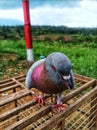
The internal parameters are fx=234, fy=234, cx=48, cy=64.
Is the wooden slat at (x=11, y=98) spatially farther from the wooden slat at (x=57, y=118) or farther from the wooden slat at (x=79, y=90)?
the wooden slat at (x=57, y=118)

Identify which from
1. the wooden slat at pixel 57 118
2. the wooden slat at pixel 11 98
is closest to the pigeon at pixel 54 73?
the wooden slat at pixel 57 118

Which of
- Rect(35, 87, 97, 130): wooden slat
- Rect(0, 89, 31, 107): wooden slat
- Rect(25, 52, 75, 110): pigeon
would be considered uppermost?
Rect(25, 52, 75, 110): pigeon

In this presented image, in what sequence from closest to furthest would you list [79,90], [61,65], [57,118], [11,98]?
1. [61,65]
2. [57,118]
3. [11,98]
4. [79,90]

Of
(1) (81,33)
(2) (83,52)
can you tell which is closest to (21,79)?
(2) (83,52)

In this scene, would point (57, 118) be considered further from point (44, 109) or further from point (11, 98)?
point (11, 98)

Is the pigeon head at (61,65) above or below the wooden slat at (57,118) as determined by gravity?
above

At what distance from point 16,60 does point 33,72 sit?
4.40 meters

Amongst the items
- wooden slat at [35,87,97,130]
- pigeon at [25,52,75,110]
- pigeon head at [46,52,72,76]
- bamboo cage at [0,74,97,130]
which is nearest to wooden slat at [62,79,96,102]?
bamboo cage at [0,74,97,130]

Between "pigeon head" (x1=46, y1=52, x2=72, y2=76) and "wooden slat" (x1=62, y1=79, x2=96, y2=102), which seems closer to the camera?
"pigeon head" (x1=46, y1=52, x2=72, y2=76)

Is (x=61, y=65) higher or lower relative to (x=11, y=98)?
higher

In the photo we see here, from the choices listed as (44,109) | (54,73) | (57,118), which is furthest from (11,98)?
(54,73)

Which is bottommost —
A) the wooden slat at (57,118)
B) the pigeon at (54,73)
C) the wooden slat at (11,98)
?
the wooden slat at (57,118)

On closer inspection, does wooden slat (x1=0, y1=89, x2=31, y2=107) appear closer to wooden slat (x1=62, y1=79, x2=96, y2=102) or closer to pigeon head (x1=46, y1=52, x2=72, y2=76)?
wooden slat (x1=62, y1=79, x2=96, y2=102)

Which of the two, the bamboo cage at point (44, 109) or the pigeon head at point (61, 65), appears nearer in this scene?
the pigeon head at point (61, 65)
